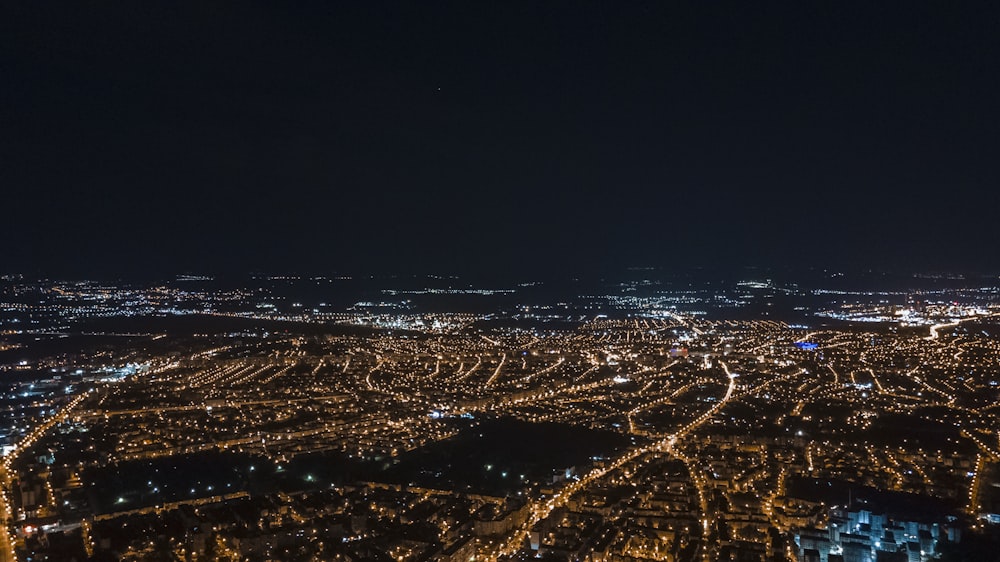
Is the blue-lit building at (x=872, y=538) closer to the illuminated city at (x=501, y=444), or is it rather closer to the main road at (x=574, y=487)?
the illuminated city at (x=501, y=444)

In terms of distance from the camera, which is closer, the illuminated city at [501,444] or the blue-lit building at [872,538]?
the blue-lit building at [872,538]

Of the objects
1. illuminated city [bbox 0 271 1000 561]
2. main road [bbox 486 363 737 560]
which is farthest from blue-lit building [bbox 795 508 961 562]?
main road [bbox 486 363 737 560]

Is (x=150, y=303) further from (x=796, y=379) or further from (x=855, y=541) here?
(x=855, y=541)

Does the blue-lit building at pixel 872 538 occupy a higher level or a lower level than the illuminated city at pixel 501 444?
higher

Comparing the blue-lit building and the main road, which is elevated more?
the blue-lit building

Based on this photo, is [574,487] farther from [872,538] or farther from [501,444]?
[872,538]

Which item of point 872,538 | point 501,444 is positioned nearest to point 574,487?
point 501,444

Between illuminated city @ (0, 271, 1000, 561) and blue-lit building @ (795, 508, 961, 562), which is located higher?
blue-lit building @ (795, 508, 961, 562)

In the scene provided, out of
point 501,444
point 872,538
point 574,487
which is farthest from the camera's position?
point 501,444

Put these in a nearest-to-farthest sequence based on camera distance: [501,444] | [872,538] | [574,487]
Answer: [872,538], [574,487], [501,444]

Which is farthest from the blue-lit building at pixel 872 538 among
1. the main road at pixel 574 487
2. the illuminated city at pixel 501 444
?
the main road at pixel 574 487

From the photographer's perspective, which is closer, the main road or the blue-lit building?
the blue-lit building

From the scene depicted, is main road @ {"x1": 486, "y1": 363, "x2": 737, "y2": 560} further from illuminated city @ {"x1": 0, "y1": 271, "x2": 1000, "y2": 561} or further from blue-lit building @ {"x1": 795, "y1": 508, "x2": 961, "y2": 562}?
blue-lit building @ {"x1": 795, "y1": 508, "x2": 961, "y2": 562}
